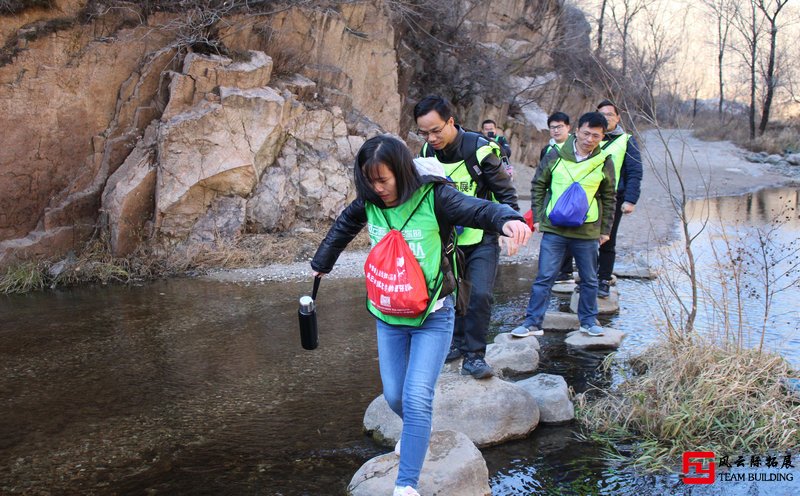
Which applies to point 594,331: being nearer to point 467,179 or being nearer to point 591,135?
point 591,135

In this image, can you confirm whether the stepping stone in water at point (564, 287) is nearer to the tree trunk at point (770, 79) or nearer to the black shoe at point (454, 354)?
the black shoe at point (454, 354)

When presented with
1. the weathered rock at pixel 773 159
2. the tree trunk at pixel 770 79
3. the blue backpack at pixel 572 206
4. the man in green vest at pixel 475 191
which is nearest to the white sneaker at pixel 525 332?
the blue backpack at pixel 572 206

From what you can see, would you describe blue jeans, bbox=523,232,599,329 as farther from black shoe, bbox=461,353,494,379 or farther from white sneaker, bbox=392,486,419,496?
white sneaker, bbox=392,486,419,496

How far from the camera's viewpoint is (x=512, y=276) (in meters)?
9.07

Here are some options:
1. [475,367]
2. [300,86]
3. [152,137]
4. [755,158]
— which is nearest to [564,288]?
[475,367]

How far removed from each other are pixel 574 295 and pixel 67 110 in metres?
7.78

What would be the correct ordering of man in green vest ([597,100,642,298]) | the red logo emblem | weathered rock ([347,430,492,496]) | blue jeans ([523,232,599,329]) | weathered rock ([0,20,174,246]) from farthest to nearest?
weathered rock ([0,20,174,246])
man in green vest ([597,100,642,298])
blue jeans ([523,232,599,329])
the red logo emblem
weathered rock ([347,430,492,496])

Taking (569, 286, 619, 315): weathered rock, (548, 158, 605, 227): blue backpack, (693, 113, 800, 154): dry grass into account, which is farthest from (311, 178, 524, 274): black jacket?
(693, 113, 800, 154): dry grass

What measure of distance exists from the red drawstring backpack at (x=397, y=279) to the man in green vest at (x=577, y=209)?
280cm

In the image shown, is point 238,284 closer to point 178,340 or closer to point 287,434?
point 178,340

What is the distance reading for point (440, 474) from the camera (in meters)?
3.17

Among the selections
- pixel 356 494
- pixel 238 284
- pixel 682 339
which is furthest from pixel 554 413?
pixel 238 284

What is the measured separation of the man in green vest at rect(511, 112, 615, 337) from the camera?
5.36 metres

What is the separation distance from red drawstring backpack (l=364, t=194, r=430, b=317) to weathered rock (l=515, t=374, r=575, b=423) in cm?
179
